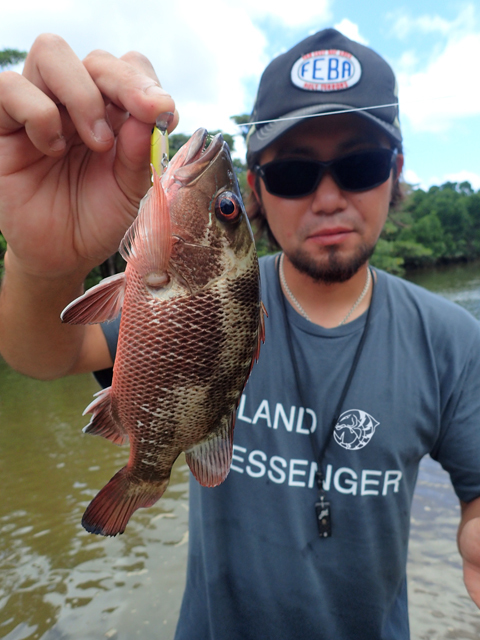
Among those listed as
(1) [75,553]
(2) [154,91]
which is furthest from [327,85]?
(1) [75,553]

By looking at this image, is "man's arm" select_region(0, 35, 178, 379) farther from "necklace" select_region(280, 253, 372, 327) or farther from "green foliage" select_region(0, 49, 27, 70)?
"green foliage" select_region(0, 49, 27, 70)

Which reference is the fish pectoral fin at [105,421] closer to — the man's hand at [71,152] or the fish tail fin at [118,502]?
the fish tail fin at [118,502]

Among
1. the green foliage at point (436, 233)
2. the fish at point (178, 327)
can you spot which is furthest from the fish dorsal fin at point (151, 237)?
the green foliage at point (436, 233)

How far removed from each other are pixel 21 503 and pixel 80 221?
546cm

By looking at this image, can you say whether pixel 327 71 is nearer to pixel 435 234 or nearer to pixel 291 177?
pixel 291 177

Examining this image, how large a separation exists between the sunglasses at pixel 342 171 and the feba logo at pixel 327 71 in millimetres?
427

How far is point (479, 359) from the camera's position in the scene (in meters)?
2.19

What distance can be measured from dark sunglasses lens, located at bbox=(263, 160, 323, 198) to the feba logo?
45 centimetres

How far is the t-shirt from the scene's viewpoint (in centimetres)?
207

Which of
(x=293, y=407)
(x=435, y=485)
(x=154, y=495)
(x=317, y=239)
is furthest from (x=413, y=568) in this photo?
(x=154, y=495)

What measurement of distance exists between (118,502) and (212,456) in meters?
0.29

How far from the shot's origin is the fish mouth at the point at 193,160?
4.14 feet

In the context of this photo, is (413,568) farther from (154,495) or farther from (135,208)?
(135,208)

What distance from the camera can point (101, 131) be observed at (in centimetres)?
133
